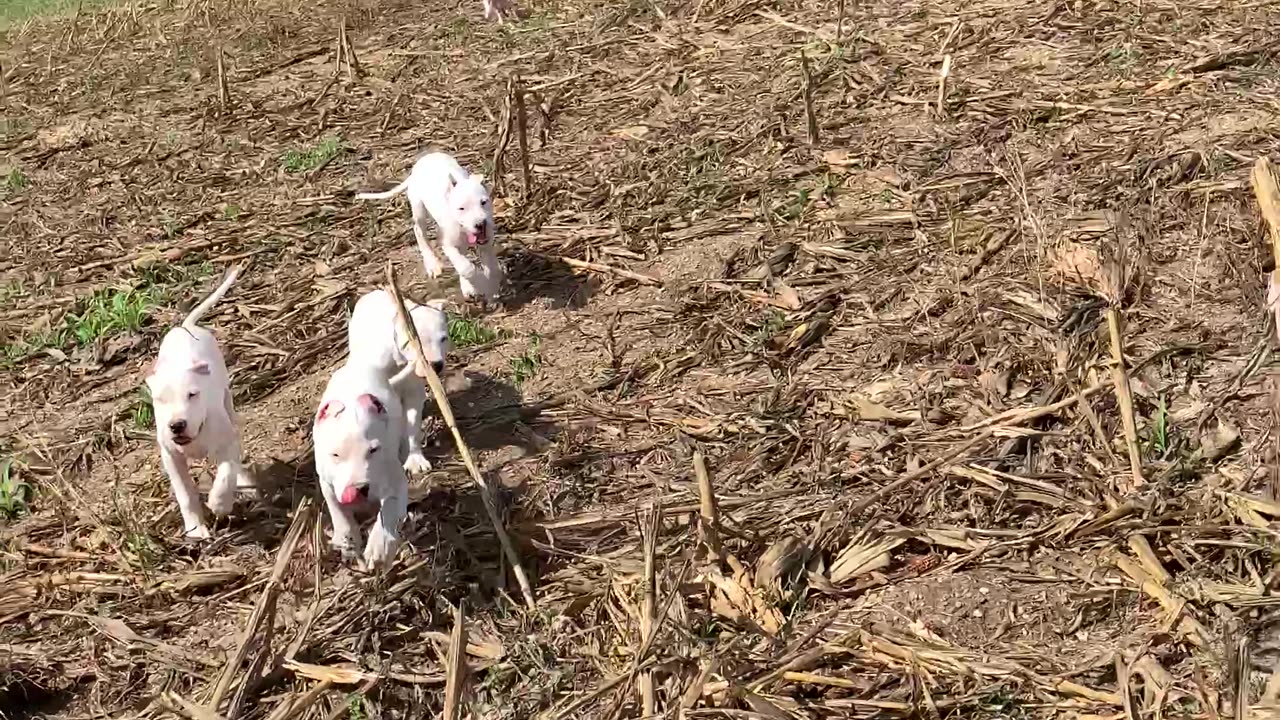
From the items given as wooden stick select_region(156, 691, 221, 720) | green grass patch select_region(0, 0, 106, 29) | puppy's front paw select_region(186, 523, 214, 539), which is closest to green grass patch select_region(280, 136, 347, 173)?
puppy's front paw select_region(186, 523, 214, 539)

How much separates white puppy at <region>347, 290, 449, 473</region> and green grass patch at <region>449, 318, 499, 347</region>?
111 cm

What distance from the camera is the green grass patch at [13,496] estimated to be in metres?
6.45

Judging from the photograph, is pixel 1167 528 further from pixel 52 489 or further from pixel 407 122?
pixel 407 122

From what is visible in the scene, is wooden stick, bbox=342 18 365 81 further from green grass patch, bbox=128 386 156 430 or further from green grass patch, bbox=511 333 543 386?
green grass patch, bbox=511 333 543 386

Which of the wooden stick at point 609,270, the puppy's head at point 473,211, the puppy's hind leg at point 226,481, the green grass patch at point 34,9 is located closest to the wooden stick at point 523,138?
the wooden stick at point 609,270

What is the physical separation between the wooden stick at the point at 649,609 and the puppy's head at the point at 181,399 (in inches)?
90.4

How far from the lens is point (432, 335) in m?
→ 6.42

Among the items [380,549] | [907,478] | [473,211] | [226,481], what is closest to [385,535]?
[380,549]

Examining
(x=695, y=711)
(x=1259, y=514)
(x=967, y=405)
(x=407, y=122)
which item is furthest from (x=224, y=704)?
Answer: (x=407, y=122)

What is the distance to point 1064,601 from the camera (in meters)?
4.77

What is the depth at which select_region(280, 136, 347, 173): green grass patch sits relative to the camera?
1083 centimetres

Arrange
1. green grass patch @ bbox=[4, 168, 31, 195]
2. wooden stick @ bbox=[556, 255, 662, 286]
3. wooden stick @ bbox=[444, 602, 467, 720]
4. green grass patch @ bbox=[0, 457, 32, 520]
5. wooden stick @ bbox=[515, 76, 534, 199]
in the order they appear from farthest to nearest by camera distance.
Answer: green grass patch @ bbox=[4, 168, 31, 195]
wooden stick @ bbox=[515, 76, 534, 199]
wooden stick @ bbox=[556, 255, 662, 286]
green grass patch @ bbox=[0, 457, 32, 520]
wooden stick @ bbox=[444, 602, 467, 720]

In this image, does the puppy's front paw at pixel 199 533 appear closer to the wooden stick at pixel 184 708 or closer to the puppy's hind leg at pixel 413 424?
the puppy's hind leg at pixel 413 424

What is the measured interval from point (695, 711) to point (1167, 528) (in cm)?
210
